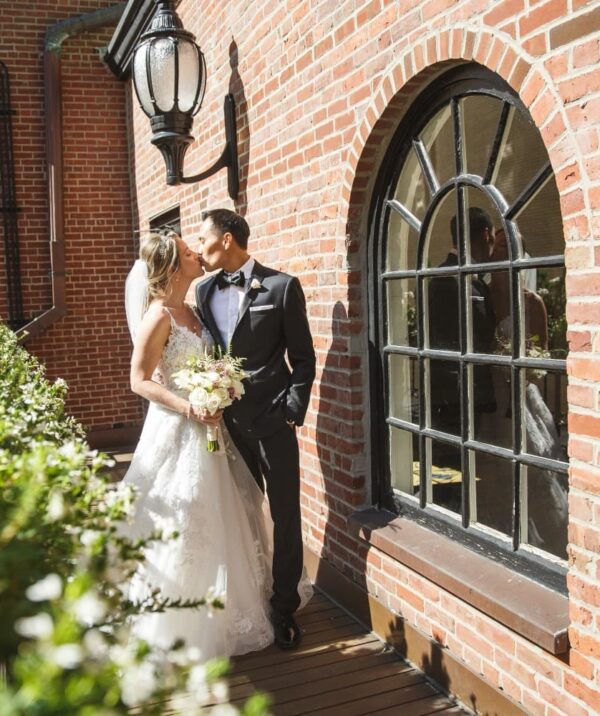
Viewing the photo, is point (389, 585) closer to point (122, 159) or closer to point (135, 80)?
point (135, 80)

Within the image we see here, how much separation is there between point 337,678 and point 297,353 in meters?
1.48

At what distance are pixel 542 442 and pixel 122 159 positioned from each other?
7.21 metres

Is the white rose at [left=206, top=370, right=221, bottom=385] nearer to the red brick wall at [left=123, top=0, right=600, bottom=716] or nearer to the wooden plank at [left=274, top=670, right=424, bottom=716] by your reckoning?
the red brick wall at [left=123, top=0, right=600, bottom=716]

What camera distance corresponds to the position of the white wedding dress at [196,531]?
3.53 metres

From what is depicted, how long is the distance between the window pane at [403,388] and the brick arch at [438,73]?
0.68 m

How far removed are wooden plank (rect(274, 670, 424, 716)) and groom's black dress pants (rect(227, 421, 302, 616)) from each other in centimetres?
60

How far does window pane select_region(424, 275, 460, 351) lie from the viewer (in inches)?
128

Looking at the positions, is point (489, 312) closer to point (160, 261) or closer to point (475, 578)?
point (475, 578)

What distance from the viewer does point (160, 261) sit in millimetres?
3686

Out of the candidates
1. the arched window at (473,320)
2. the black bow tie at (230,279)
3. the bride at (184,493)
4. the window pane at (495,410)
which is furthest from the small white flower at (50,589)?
the black bow tie at (230,279)

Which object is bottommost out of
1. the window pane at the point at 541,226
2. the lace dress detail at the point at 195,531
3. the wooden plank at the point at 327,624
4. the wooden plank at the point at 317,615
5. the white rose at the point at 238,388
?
the wooden plank at the point at 327,624

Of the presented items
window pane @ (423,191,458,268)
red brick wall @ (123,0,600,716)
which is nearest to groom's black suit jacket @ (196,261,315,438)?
red brick wall @ (123,0,600,716)

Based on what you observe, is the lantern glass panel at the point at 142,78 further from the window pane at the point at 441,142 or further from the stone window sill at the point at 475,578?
the stone window sill at the point at 475,578

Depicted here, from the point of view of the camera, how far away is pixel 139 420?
9023 millimetres
